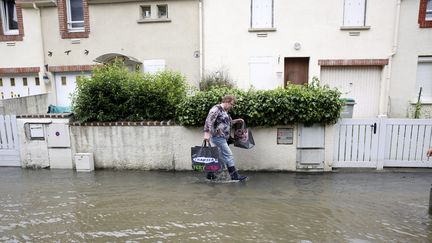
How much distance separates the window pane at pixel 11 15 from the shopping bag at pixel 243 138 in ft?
37.0

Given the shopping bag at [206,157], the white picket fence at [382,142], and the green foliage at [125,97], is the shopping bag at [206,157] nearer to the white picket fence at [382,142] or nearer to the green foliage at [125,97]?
the green foliage at [125,97]

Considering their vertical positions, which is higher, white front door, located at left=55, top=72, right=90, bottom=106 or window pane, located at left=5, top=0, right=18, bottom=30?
window pane, located at left=5, top=0, right=18, bottom=30

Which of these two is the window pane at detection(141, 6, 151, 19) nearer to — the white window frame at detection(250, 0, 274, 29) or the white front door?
the white front door

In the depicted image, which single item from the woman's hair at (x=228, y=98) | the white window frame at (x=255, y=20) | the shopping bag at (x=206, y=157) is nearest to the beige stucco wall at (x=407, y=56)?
the white window frame at (x=255, y=20)

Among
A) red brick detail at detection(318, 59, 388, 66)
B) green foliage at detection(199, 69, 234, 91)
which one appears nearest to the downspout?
green foliage at detection(199, 69, 234, 91)

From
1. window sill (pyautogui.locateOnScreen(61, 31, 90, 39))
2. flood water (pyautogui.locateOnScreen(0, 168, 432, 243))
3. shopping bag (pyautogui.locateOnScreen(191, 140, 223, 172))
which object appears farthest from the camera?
window sill (pyautogui.locateOnScreen(61, 31, 90, 39))

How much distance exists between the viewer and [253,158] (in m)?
6.38

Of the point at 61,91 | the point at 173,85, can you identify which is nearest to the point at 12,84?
the point at 61,91

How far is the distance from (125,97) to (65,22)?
23.4 ft

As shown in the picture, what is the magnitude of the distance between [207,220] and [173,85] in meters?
3.31

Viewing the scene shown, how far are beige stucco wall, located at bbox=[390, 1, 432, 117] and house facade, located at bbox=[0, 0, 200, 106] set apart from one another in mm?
7043

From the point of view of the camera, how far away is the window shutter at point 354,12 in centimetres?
1060

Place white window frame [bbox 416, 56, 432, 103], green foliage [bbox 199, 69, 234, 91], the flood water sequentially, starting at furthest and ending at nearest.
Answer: green foliage [bbox 199, 69, 234, 91], white window frame [bbox 416, 56, 432, 103], the flood water

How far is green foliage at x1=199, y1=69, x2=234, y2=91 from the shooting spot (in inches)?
428
